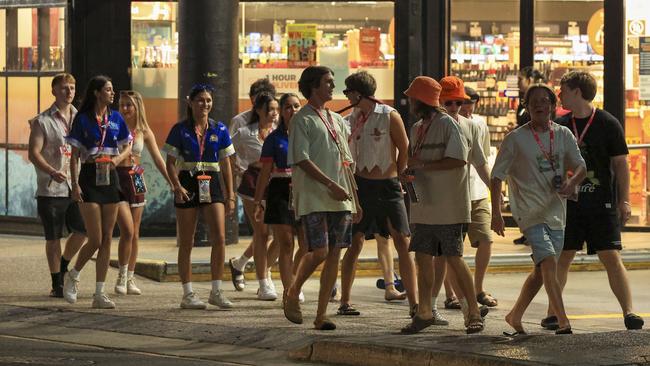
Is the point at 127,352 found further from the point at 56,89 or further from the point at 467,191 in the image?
the point at 56,89

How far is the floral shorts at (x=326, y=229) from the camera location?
1149 cm

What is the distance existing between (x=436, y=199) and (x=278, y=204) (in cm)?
197

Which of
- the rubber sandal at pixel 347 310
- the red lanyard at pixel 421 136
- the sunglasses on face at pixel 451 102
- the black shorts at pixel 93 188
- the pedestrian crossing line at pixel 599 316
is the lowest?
the pedestrian crossing line at pixel 599 316

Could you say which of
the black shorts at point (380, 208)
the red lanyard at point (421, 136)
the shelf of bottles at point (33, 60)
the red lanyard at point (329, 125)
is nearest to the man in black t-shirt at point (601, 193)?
the red lanyard at point (421, 136)

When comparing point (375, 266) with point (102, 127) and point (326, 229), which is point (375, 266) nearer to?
point (102, 127)

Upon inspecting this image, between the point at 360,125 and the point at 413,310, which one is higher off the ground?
the point at 360,125

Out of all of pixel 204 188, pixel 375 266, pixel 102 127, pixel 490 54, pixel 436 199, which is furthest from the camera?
pixel 490 54

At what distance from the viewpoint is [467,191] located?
1135cm

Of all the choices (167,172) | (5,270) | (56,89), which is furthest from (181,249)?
(5,270)

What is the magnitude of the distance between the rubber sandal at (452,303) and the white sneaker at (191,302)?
1.93 m

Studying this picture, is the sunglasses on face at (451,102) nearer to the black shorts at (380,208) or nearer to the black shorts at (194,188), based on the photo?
the black shorts at (380,208)

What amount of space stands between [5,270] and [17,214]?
13.4 ft

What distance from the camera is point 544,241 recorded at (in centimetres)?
1095

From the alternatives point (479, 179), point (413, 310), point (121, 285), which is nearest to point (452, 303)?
point (479, 179)
